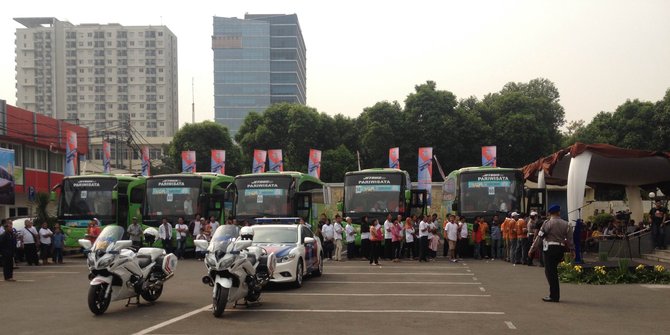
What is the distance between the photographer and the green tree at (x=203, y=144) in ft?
237

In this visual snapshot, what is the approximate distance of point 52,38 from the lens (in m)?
158

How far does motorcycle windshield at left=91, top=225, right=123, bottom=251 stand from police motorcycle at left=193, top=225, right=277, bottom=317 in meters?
1.40

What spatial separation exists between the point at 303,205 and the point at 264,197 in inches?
62.0

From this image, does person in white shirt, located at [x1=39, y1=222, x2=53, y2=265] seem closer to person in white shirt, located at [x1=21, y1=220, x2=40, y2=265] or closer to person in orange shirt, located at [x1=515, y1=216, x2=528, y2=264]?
person in white shirt, located at [x1=21, y1=220, x2=40, y2=265]

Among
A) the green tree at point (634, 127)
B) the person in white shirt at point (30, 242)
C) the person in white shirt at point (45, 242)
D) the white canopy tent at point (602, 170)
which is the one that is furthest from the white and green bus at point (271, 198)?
the green tree at point (634, 127)

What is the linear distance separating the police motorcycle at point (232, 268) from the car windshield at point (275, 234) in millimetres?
3405

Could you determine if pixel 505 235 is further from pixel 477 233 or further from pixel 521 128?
pixel 521 128

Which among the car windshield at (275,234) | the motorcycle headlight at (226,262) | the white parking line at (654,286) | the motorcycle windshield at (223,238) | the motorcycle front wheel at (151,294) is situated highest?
the motorcycle windshield at (223,238)

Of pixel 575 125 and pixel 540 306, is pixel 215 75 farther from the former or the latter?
pixel 540 306

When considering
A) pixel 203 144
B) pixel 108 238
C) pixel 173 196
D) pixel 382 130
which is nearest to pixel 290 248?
pixel 108 238

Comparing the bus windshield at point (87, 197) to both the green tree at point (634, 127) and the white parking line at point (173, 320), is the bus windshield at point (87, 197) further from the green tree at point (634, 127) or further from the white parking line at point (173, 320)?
the green tree at point (634, 127)

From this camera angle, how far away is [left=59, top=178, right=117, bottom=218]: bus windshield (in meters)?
29.4

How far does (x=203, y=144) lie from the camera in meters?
72.4

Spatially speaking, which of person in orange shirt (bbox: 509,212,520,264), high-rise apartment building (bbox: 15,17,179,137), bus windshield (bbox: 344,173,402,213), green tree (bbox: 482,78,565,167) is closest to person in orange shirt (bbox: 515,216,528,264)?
person in orange shirt (bbox: 509,212,520,264)
